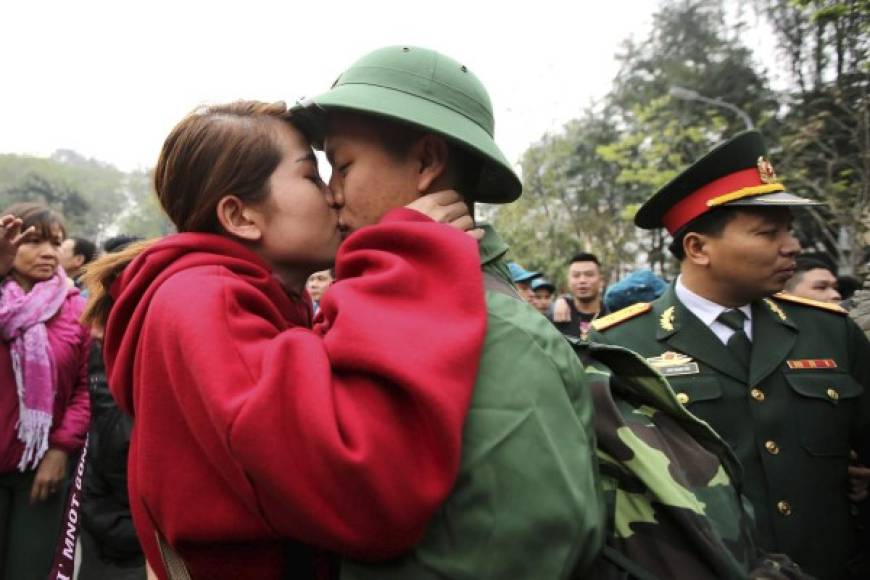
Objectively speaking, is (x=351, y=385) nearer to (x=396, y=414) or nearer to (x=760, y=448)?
(x=396, y=414)

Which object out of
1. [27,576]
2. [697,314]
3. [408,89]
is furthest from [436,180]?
[27,576]

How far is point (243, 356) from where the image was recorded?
117cm

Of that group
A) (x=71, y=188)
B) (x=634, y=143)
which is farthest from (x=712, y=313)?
(x=71, y=188)

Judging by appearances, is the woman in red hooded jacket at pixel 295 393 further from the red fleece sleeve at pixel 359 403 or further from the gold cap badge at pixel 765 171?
the gold cap badge at pixel 765 171

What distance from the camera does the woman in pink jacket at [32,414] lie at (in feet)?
11.5

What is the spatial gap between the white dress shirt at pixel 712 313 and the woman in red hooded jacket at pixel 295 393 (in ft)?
5.60

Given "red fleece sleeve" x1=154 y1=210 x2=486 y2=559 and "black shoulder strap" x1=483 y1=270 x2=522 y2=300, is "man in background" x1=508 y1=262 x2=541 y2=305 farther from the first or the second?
"red fleece sleeve" x1=154 y1=210 x2=486 y2=559

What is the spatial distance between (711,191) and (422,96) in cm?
174

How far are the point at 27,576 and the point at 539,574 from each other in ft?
11.3

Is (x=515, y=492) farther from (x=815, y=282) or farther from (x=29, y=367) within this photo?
(x=815, y=282)

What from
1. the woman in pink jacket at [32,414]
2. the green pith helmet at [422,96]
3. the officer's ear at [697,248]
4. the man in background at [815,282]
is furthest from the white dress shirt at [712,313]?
the woman in pink jacket at [32,414]

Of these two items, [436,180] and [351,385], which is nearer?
[351,385]

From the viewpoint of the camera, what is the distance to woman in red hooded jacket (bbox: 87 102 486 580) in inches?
41.8

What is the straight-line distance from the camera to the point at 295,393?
1.08 meters
